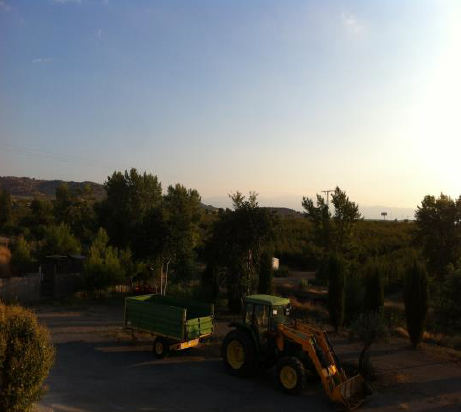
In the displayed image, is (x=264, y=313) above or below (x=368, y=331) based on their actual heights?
above

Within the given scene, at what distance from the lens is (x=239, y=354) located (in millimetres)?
10914

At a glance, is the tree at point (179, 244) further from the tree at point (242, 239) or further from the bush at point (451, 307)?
the bush at point (451, 307)

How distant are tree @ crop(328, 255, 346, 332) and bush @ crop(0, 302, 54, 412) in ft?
40.0

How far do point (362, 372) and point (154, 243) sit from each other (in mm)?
10916

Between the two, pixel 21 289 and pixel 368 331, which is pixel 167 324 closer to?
pixel 368 331

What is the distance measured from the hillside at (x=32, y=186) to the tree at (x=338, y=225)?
357 feet

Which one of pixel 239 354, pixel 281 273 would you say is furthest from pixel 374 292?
pixel 281 273

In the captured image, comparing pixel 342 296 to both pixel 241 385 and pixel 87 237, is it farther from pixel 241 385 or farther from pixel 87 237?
pixel 87 237

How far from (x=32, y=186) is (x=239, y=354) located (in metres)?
147

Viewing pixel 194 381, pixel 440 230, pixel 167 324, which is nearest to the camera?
pixel 194 381

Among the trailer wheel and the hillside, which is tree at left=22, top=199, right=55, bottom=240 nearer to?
the trailer wheel

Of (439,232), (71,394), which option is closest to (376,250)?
(439,232)

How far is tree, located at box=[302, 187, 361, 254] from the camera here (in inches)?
964

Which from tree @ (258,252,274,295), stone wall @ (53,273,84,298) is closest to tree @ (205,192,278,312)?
tree @ (258,252,274,295)
